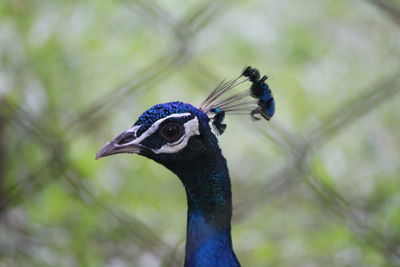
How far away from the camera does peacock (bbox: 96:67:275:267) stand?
0.85 m

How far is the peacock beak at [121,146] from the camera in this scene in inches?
Answer: 32.9

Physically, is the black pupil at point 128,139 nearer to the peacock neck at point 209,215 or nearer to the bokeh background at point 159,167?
the peacock neck at point 209,215

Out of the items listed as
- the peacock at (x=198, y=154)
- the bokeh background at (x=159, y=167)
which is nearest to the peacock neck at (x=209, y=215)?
the peacock at (x=198, y=154)

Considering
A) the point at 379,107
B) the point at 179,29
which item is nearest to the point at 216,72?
the point at 179,29

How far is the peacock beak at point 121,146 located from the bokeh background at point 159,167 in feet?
1.54

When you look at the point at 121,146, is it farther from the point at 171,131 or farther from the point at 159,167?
the point at 159,167

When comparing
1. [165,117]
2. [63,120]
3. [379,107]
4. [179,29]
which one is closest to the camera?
[165,117]

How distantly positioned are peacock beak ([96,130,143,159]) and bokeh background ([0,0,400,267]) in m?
0.47

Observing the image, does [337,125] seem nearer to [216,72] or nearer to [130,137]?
[216,72]

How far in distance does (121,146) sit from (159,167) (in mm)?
718

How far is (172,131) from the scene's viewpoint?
86cm

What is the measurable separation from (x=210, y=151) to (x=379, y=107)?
31.1 inches

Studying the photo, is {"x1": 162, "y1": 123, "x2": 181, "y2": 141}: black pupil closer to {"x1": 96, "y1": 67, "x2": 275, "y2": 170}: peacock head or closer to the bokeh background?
{"x1": 96, "y1": 67, "x2": 275, "y2": 170}: peacock head

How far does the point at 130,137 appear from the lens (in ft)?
2.79
